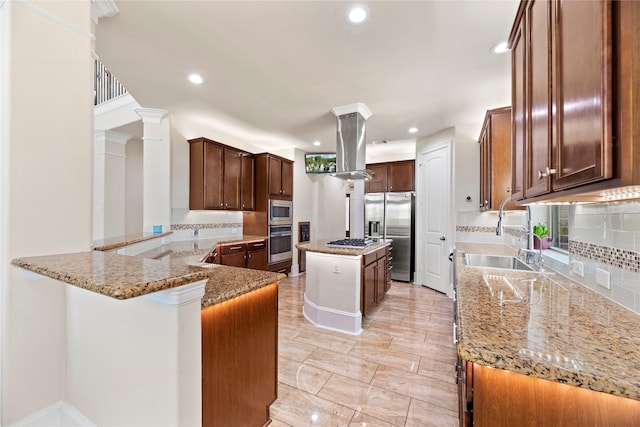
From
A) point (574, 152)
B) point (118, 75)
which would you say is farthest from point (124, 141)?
point (574, 152)

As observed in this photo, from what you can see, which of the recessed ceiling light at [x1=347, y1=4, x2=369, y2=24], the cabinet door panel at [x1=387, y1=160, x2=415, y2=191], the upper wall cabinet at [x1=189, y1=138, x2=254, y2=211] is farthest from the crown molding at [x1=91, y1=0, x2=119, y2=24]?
the cabinet door panel at [x1=387, y1=160, x2=415, y2=191]

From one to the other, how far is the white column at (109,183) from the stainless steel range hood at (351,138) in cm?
362

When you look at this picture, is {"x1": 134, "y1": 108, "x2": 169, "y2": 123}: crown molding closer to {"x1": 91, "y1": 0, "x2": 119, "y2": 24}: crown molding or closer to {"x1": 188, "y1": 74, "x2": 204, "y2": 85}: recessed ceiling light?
{"x1": 188, "y1": 74, "x2": 204, "y2": 85}: recessed ceiling light

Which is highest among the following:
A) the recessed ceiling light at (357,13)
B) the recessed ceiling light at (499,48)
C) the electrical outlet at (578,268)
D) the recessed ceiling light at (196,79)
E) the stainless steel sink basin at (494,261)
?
the recessed ceiling light at (196,79)

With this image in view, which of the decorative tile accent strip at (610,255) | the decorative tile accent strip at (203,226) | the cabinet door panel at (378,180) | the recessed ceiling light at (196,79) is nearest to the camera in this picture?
the decorative tile accent strip at (610,255)

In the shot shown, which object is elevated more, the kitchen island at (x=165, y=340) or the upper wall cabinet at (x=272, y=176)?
the upper wall cabinet at (x=272, y=176)

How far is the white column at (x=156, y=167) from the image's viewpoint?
3.52 meters

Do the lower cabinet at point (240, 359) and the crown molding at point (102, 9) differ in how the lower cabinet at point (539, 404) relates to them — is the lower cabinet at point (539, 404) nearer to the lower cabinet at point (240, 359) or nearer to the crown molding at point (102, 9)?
the lower cabinet at point (240, 359)

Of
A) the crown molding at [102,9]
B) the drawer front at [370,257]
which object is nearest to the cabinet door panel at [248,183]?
the drawer front at [370,257]

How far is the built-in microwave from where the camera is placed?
4.82 m

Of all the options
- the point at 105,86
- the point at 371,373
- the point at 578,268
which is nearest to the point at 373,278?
the point at 371,373

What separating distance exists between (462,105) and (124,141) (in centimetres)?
518

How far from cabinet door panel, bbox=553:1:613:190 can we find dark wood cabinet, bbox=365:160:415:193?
4.34 metres

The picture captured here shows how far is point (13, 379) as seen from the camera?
1.20 m
